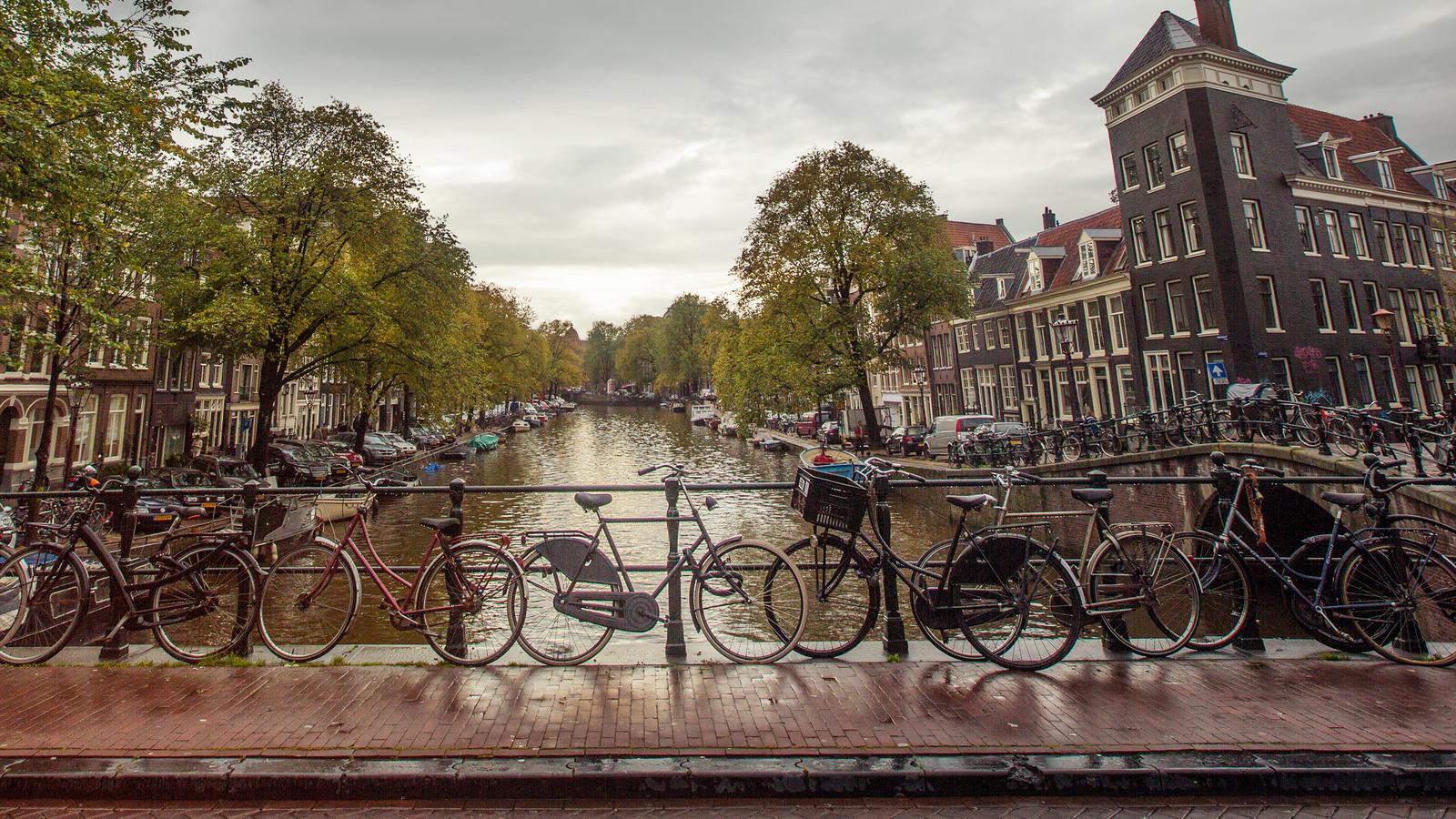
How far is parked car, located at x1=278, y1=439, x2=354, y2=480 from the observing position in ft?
85.2

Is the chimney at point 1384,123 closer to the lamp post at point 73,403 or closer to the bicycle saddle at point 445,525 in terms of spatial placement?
the bicycle saddle at point 445,525

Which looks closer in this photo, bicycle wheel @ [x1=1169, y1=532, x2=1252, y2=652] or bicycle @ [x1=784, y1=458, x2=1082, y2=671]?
bicycle @ [x1=784, y1=458, x2=1082, y2=671]

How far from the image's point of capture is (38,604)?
516 centimetres

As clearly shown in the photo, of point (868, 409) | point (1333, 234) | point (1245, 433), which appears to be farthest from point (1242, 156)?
point (868, 409)

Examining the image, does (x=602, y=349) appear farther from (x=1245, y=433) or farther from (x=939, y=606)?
(x=939, y=606)

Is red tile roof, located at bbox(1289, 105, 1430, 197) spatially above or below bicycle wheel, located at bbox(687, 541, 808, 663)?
above

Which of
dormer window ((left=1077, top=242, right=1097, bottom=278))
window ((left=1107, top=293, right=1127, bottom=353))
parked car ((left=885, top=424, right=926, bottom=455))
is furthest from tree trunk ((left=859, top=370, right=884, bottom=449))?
dormer window ((left=1077, top=242, right=1097, bottom=278))

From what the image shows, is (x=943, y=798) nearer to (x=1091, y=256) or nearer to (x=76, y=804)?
(x=76, y=804)

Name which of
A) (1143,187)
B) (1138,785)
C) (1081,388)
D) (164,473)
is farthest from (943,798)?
(1081,388)

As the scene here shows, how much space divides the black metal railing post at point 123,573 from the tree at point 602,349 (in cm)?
15953

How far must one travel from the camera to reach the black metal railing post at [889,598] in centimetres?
502

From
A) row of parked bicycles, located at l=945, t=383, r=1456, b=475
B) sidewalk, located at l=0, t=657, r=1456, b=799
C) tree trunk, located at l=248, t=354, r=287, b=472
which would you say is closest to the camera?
sidewalk, located at l=0, t=657, r=1456, b=799

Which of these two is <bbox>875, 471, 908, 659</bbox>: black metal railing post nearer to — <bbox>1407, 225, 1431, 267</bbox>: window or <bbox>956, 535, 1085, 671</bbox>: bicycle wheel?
<bbox>956, 535, 1085, 671</bbox>: bicycle wheel

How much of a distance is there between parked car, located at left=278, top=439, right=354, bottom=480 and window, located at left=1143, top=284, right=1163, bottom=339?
3591cm
